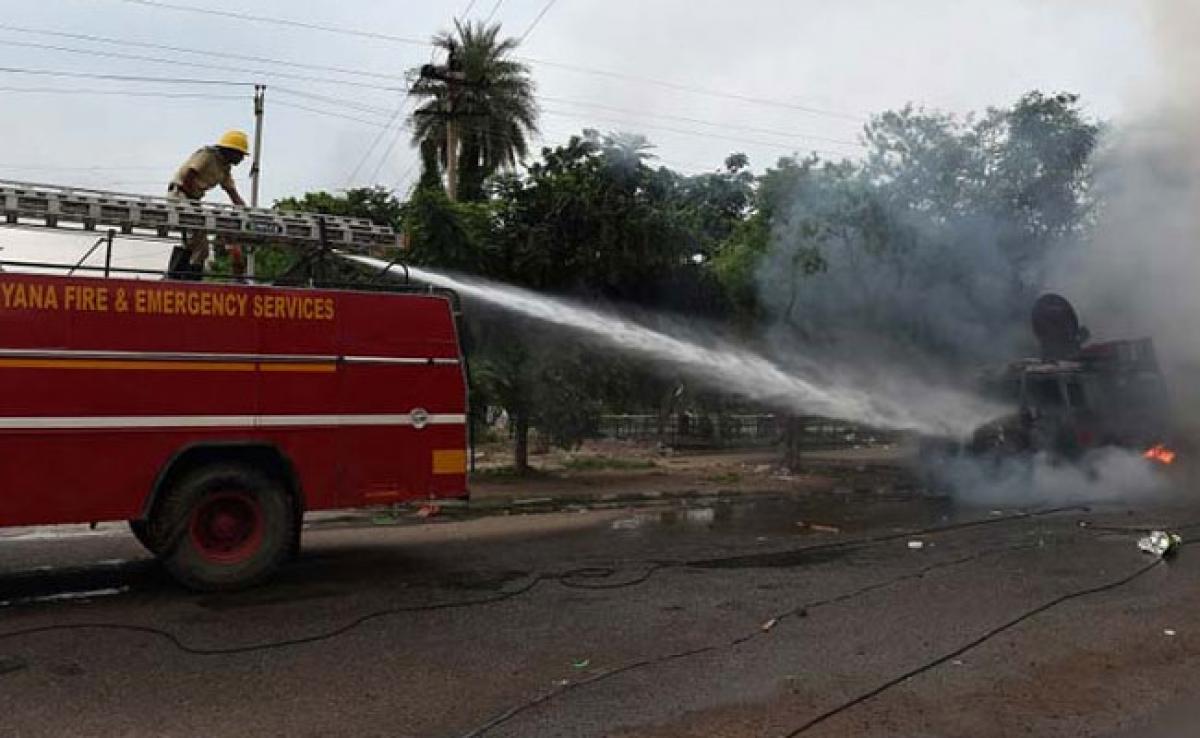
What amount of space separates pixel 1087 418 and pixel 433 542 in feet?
29.8

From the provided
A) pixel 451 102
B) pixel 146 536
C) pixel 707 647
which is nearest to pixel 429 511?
pixel 146 536

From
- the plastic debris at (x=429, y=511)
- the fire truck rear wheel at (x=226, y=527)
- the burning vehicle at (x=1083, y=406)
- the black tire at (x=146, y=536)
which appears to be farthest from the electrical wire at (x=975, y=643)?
the plastic debris at (x=429, y=511)

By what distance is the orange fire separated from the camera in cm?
1348

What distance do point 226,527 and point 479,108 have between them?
27.2 metres

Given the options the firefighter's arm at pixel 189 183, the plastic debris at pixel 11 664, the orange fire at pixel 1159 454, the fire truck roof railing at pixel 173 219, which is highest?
the firefighter's arm at pixel 189 183

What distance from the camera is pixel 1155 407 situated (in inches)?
554

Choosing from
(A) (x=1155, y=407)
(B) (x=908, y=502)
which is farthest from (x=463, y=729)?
(A) (x=1155, y=407)

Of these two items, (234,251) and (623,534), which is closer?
(234,251)

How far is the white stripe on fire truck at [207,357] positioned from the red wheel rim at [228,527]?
101 centimetres

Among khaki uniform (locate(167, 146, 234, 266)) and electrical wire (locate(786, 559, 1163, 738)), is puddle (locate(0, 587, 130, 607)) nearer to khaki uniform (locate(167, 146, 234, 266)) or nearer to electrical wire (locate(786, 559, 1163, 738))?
khaki uniform (locate(167, 146, 234, 266))

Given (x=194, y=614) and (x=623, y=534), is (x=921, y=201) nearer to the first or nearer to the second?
(x=623, y=534)

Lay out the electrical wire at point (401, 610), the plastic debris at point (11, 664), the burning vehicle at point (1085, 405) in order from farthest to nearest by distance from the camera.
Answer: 1. the burning vehicle at point (1085, 405)
2. the electrical wire at point (401, 610)
3. the plastic debris at point (11, 664)

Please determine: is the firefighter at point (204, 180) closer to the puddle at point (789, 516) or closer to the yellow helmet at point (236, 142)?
the yellow helmet at point (236, 142)

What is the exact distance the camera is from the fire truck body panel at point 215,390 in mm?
6578
